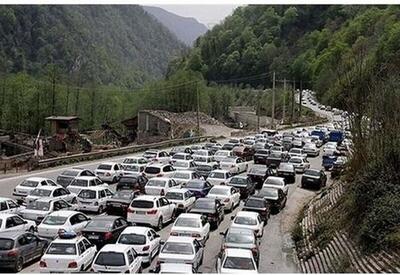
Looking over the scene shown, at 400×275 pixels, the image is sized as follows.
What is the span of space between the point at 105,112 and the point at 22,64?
62.6 m

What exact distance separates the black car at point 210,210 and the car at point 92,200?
4300mm

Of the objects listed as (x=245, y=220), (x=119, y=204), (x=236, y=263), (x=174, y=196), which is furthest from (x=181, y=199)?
(x=236, y=263)

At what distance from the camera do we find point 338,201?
2905 cm

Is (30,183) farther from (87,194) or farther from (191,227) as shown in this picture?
(191,227)

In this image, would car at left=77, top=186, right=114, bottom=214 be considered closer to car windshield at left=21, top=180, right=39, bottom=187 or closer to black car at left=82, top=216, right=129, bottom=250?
car windshield at left=21, top=180, right=39, bottom=187

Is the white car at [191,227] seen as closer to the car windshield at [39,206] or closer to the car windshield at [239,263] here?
the car windshield at [239,263]

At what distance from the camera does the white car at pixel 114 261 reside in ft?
55.9

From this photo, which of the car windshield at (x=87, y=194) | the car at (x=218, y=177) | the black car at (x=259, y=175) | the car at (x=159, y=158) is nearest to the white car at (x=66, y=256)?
the car windshield at (x=87, y=194)

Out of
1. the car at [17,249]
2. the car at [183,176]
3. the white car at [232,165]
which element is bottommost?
the car at [17,249]

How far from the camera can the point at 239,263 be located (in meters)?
17.8

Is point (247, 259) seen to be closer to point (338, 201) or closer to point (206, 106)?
point (338, 201)

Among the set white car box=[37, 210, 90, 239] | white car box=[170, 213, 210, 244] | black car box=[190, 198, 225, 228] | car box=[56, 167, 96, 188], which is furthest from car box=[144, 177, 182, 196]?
white car box=[37, 210, 90, 239]

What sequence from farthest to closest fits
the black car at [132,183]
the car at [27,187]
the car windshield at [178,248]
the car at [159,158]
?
the car at [159,158]
the black car at [132,183]
the car at [27,187]
the car windshield at [178,248]

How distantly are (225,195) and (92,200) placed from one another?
637cm
